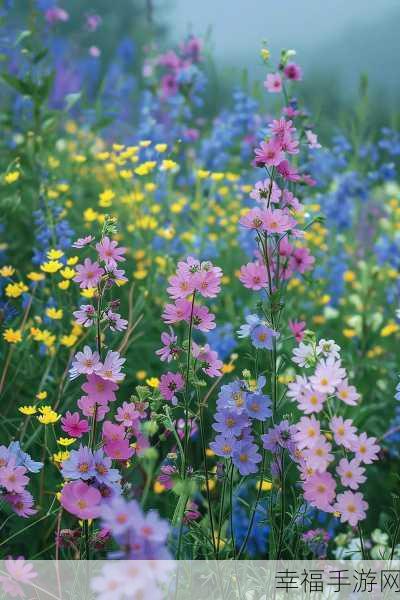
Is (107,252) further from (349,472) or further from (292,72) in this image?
(292,72)

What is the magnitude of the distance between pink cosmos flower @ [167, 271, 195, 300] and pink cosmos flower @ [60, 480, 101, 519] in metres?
0.37

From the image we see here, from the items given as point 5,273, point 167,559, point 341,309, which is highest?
point 341,309

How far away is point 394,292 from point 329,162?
85 cm

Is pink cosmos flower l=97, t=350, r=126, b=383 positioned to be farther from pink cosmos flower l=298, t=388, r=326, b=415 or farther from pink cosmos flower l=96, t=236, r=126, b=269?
pink cosmos flower l=298, t=388, r=326, b=415

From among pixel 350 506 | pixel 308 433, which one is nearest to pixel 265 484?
pixel 350 506

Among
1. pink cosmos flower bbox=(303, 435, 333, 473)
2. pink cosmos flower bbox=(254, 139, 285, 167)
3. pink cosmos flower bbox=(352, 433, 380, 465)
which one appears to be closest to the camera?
pink cosmos flower bbox=(303, 435, 333, 473)

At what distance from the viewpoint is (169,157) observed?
2.82 meters

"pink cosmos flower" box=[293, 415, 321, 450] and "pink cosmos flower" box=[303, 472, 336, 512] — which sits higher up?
"pink cosmos flower" box=[293, 415, 321, 450]

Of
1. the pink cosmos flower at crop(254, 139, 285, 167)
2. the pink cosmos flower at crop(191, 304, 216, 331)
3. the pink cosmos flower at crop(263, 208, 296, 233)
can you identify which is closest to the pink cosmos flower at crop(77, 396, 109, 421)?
the pink cosmos flower at crop(191, 304, 216, 331)

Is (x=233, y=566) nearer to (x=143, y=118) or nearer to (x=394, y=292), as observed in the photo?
(x=394, y=292)

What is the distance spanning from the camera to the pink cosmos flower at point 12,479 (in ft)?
4.24

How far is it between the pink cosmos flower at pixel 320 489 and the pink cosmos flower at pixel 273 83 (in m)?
1.20

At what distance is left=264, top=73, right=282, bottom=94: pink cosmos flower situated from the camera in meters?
2.05

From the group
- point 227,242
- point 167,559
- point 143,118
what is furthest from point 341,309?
point 167,559
